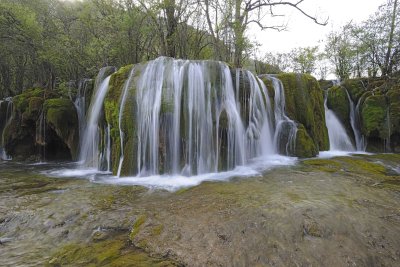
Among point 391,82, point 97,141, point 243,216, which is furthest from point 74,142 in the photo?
point 391,82

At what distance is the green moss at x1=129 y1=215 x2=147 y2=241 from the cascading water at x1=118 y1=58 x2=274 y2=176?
9.51 feet

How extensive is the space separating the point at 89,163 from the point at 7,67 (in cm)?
1679

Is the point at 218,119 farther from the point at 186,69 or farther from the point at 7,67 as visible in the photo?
the point at 7,67

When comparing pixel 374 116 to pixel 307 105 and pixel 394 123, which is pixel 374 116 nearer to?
pixel 394 123

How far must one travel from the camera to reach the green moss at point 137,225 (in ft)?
10.2

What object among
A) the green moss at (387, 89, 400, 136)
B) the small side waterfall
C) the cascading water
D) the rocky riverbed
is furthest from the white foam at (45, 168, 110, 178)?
the green moss at (387, 89, 400, 136)

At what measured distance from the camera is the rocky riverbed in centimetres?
263

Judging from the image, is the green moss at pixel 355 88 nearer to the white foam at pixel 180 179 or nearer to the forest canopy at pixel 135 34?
the forest canopy at pixel 135 34

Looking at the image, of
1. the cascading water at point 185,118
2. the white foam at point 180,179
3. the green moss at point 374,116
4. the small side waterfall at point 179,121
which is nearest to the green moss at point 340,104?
the green moss at point 374,116

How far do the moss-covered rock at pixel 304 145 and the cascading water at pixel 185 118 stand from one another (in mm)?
2207

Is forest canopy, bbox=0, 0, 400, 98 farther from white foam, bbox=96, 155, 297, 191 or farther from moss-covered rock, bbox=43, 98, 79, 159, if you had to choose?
white foam, bbox=96, 155, 297, 191

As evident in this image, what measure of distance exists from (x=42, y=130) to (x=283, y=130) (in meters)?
10.1

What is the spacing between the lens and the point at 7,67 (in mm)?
19438

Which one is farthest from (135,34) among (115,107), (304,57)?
(304,57)
